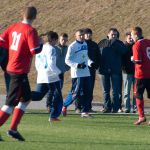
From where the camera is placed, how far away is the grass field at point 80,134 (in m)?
12.6

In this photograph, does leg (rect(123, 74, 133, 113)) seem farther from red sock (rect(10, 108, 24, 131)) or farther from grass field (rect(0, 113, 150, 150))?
red sock (rect(10, 108, 24, 131))

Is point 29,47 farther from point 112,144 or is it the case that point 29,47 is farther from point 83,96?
point 83,96

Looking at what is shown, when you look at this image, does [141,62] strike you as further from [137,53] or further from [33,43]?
[33,43]

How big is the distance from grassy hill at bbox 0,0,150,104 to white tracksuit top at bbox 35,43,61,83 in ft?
62.6

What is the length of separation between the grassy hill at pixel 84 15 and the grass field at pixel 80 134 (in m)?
19.0

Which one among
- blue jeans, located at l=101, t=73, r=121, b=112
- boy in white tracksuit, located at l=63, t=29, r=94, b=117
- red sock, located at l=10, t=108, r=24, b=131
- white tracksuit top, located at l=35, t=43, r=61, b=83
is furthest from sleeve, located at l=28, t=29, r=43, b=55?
blue jeans, located at l=101, t=73, r=121, b=112

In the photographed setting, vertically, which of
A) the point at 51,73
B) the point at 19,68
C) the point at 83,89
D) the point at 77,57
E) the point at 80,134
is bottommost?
the point at 80,134

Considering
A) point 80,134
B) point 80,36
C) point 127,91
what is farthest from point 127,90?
point 80,134

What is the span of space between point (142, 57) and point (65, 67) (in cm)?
490

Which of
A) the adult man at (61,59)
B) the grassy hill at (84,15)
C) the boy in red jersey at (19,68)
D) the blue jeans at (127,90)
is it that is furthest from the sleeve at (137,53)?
the grassy hill at (84,15)

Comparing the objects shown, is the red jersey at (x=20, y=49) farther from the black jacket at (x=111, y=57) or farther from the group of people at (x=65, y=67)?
the black jacket at (x=111, y=57)

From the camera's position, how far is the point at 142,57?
1725cm

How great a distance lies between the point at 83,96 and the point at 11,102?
5.93 meters

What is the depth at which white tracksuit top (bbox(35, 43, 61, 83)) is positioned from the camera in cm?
1768
